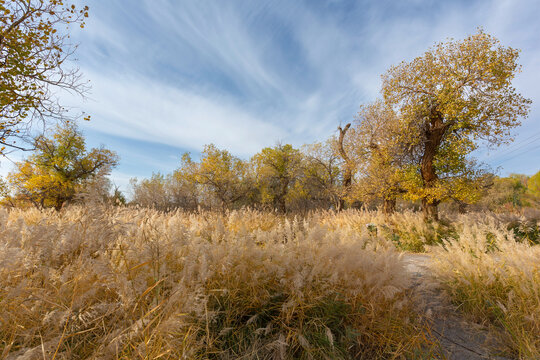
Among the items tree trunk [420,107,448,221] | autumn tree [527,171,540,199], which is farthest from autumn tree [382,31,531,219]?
autumn tree [527,171,540,199]

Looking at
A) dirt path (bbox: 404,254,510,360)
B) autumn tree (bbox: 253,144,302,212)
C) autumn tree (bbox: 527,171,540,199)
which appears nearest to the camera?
dirt path (bbox: 404,254,510,360)

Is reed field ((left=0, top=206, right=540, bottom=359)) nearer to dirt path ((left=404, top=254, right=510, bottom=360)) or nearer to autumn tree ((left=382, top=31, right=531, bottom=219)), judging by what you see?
dirt path ((left=404, top=254, right=510, bottom=360))

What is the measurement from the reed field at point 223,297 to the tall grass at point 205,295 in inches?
0.5

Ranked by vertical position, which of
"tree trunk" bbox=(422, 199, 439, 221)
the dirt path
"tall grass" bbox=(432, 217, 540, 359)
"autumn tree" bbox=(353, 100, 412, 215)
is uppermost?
"autumn tree" bbox=(353, 100, 412, 215)

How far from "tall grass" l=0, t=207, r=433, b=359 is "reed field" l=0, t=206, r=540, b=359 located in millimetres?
13

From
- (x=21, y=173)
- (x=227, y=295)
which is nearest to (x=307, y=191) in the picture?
(x=227, y=295)

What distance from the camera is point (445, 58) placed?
8867 mm

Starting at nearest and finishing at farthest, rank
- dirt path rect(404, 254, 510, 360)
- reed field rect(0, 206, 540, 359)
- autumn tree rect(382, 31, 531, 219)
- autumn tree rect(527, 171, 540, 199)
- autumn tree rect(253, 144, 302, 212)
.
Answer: reed field rect(0, 206, 540, 359) → dirt path rect(404, 254, 510, 360) → autumn tree rect(382, 31, 531, 219) → autumn tree rect(253, 144, 302, 212) → autumn tree rect(527, 171, 540, 199)

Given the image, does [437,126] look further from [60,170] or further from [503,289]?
[60,170]

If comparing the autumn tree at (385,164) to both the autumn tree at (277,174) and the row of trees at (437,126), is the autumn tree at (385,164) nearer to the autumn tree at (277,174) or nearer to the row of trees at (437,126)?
the row of trees at (437,126)

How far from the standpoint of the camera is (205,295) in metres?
1.92

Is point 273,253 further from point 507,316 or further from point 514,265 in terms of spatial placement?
point 514,265

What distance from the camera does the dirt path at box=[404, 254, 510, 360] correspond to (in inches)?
85.4

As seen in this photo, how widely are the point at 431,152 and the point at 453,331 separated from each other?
893cm
